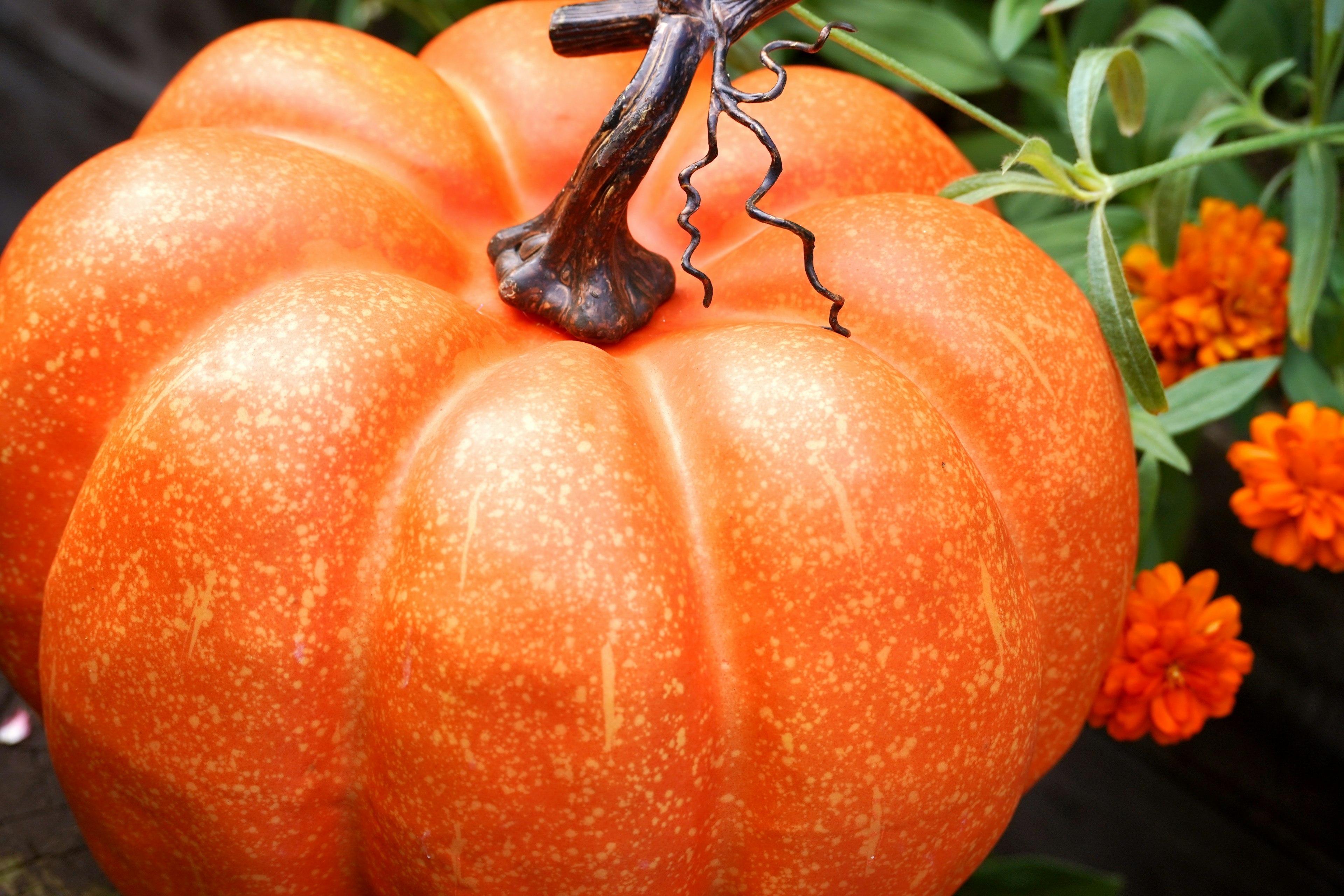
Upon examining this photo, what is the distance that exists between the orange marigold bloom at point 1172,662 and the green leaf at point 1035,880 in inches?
6.8

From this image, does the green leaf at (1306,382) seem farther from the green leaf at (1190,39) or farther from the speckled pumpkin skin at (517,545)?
the speckled pumpkin skin at (517,545)

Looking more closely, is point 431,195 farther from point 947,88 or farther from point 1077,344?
point 947,88

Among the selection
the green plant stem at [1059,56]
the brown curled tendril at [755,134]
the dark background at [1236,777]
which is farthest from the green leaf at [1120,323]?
the dark background at [1236,777]

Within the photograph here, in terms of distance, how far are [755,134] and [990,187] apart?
0.87 ft

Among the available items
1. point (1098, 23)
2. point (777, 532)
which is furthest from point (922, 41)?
point (777, 532)

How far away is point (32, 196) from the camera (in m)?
1.88

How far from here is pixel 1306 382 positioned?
3.50 feet

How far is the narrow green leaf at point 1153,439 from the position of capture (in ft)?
2.93

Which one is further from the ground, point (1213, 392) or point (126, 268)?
point (126, 268)

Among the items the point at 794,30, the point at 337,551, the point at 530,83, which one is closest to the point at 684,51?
the point at 530,83

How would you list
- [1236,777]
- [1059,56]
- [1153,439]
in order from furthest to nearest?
[1236,777] → [1059,56] → [1153,439]

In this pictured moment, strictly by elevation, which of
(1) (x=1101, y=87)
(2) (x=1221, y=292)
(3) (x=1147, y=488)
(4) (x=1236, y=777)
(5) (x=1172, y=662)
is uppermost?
(1) (x=1101, y=87)

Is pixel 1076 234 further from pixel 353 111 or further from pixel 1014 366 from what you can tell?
pixel 353 111

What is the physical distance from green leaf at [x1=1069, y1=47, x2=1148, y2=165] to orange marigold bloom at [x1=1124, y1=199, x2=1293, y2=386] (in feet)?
0.47
